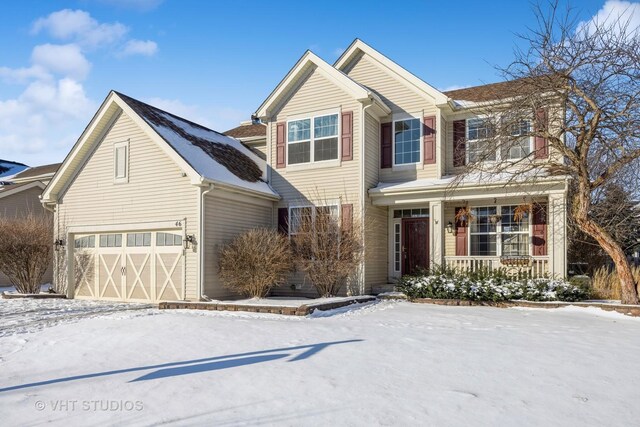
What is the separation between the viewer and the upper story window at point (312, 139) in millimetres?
14789

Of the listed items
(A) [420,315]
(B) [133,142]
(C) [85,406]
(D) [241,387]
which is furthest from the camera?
(B) [133,142]

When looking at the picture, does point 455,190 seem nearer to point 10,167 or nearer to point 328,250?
point 328,250

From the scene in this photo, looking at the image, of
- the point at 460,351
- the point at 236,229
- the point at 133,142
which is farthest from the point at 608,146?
the point at 133,142

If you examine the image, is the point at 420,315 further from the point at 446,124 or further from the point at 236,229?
the point at 446,124

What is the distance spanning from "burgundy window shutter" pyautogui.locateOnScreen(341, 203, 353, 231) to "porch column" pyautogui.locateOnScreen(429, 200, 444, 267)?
7.51ft

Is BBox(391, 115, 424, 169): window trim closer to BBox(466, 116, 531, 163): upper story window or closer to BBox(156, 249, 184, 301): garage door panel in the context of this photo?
BBox(466, 116, 531, 163): upper story window

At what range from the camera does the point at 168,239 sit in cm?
1363

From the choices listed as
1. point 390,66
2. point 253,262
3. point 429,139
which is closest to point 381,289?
point 253,262

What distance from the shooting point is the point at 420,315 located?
1016cm

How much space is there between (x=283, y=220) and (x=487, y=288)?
655 cm

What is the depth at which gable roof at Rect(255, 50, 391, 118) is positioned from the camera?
557 inches

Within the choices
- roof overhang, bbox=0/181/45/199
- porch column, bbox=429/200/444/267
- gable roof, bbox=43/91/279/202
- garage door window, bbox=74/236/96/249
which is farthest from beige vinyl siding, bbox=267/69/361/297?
roof overhang, bbox=0/181/45/199

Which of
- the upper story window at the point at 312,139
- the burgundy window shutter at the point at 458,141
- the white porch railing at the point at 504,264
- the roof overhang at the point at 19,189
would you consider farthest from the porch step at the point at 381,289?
the roof overhang at the point at 19,189

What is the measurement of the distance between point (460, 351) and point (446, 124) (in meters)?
9.60
